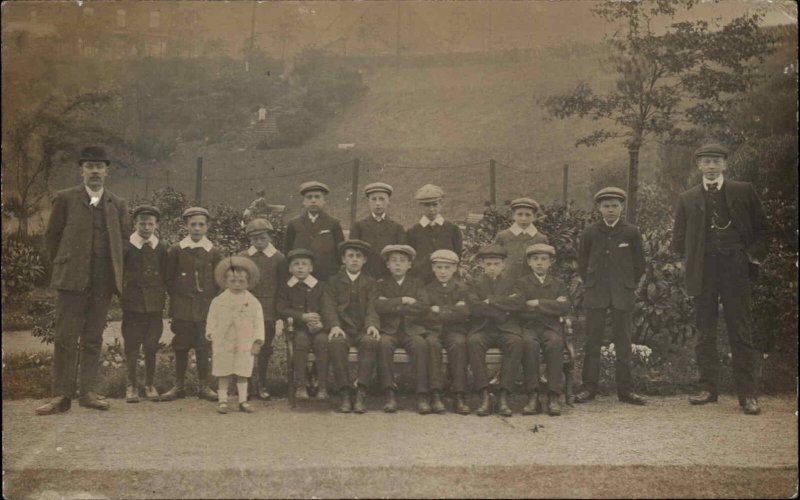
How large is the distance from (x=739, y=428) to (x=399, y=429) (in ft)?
8.01

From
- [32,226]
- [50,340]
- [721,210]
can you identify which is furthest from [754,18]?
[50,340]

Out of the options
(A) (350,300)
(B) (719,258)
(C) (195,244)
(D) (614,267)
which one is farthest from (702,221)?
(C) (195,244)

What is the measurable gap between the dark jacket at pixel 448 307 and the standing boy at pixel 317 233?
961mm

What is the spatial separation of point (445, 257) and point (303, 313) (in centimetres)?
128

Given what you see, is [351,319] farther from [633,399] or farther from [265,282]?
[633,399]

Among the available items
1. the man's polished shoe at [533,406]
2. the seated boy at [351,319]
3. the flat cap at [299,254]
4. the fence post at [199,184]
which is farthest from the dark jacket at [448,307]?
the fence post at [199,184]

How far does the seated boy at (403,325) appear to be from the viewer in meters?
5.62

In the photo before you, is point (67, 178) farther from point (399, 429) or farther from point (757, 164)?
point (757, 164)

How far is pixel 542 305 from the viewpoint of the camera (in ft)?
19.4

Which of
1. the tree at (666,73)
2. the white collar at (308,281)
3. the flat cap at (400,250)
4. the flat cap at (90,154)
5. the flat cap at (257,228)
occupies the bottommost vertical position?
the white collar at (308,281)

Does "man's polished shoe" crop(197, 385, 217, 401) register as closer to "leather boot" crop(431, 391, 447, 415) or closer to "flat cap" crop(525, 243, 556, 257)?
"leather boot" crop(431, 391, 447, 415)

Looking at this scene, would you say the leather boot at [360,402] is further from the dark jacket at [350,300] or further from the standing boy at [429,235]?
the standing boy at [429,235]

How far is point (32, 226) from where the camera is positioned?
20.0ft

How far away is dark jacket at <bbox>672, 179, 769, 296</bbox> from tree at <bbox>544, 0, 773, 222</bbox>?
5.69 ft
